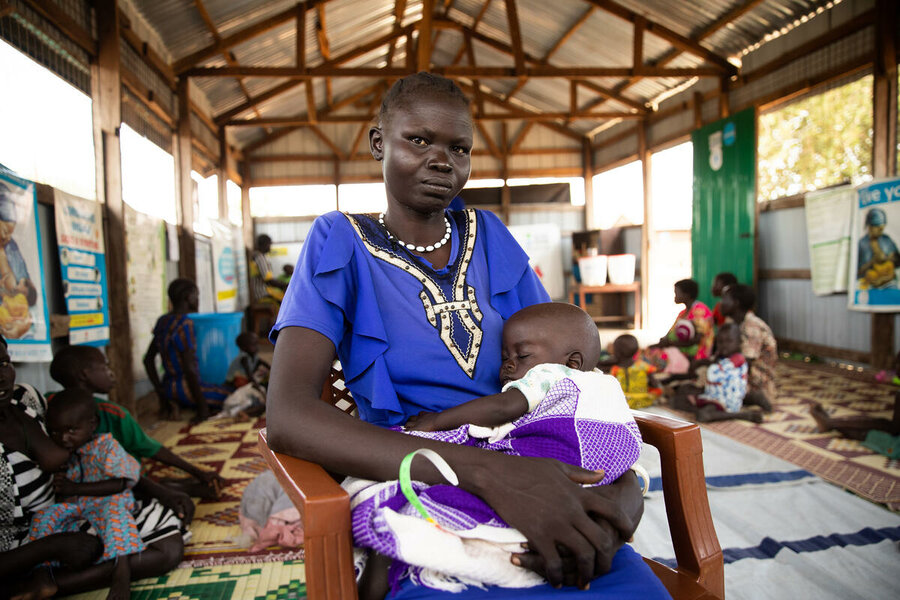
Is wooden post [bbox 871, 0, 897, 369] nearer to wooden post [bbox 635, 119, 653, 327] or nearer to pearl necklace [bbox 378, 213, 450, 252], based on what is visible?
wooden post [bbox 635, 119, 653, 327]

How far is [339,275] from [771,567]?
193cm

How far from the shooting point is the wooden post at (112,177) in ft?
13.7

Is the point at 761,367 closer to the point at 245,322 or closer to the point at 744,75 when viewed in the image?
the point at 744,75

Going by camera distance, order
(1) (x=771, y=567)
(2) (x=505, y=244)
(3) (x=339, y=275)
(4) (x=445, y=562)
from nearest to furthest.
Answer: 1. (4) (x=445, y=562)
2. (3) (x=339, y=275)
3. (2) (x=505, y=244)
4. (1) (x=771, y=567)

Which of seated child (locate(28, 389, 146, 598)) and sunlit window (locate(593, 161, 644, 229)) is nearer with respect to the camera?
seated child (locate(28, 389, 146, 598))

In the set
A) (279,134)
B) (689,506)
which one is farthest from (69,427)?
(279,134)

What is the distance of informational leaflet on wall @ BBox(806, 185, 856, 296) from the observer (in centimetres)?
553

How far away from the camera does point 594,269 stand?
990 centimetres

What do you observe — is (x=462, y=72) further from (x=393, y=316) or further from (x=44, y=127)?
(x=393, y=316)

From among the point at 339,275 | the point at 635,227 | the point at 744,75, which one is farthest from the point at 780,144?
the point at 339,275

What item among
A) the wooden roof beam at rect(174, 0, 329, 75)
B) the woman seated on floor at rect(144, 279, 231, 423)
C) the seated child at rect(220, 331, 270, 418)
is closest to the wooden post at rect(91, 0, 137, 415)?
the woman seated on floor at rect(144, 279, 231, 423)

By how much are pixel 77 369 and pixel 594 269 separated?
28.1 feet

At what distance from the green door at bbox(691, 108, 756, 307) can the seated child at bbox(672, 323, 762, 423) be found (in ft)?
10.5

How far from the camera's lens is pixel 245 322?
33.1 feet
